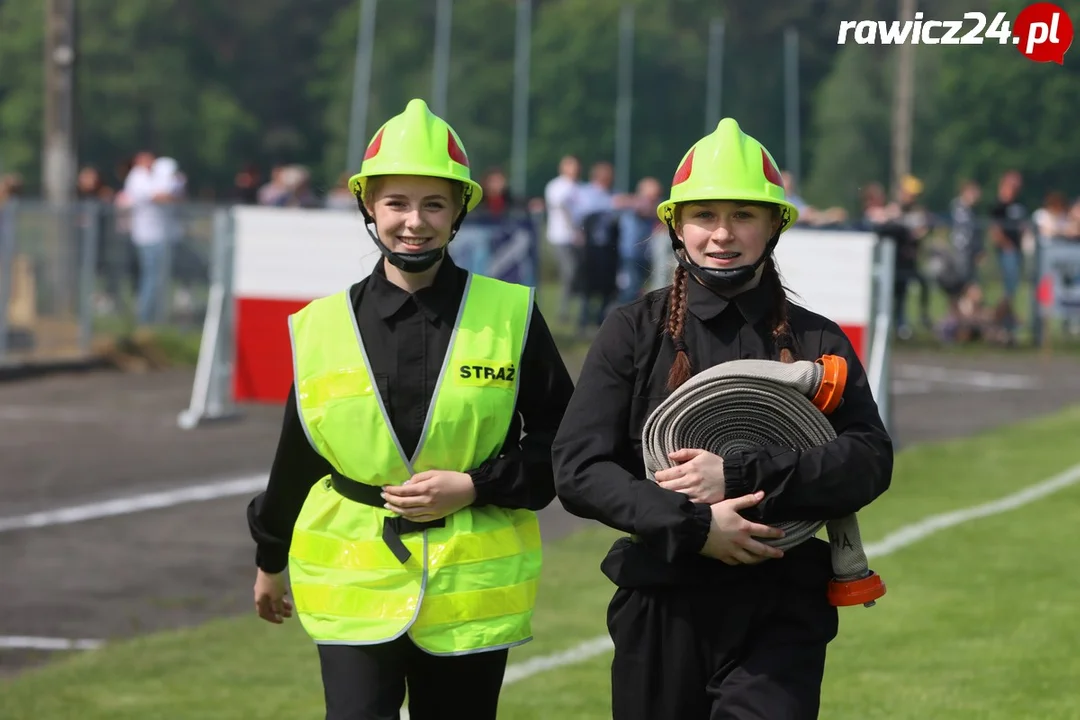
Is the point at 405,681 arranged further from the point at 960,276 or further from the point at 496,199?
the point at 960,276

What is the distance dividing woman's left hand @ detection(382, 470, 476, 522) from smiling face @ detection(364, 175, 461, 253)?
539 mm

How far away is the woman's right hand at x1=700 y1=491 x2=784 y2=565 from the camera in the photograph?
415 cm

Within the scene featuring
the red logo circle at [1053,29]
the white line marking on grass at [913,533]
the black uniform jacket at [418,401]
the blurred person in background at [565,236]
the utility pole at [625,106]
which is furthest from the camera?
the utility pole at [625,106]

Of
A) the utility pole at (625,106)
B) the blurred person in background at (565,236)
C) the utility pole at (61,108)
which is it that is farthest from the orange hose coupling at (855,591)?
the utility pole at (625,106)

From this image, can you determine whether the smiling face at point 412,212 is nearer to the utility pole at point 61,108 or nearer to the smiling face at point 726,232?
the smiling face at point 726,232

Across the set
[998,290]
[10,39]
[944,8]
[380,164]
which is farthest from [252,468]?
[10,39]

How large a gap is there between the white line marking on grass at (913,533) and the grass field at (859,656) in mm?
76

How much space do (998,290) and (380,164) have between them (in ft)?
70.6

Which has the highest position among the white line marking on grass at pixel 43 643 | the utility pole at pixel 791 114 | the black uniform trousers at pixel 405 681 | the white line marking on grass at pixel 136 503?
the utility pole at pixel 791 114

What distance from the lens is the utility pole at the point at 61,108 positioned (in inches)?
914

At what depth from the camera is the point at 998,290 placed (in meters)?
25.4

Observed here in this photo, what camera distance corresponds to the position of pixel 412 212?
189 inches

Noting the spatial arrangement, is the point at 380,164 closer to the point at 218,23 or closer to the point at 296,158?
the point at 296,158

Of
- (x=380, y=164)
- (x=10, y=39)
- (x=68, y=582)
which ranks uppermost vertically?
(x=10, y=39)
